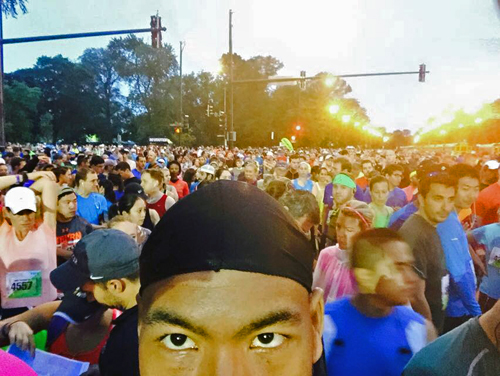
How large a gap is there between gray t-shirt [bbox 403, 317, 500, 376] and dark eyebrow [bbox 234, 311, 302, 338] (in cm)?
99

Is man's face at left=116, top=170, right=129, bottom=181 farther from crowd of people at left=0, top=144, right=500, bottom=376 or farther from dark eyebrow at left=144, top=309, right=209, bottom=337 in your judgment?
dark eyebrow at left=144, top=309, right=209, bottom=337

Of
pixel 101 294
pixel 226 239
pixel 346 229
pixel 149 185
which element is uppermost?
pixel 226 239

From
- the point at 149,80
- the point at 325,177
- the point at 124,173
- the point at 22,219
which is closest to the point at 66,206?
the point at 22,219

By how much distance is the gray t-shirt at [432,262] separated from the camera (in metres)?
3.53

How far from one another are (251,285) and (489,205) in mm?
6075

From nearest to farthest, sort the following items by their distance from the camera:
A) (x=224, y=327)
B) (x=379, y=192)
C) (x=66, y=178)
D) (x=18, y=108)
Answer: (x=224, y=327) < (x=379, y=192) < (x=66, y=178) < (x=18, y=108)

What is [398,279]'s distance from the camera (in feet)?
8.86

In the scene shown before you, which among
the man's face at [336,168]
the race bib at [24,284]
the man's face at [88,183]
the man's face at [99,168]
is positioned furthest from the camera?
the man's face at [99,168]

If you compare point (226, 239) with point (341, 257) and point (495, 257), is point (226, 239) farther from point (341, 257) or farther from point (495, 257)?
point (495, 257)

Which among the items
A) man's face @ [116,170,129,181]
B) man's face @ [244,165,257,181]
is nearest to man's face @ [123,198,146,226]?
man's face @ [244,165,257,181]

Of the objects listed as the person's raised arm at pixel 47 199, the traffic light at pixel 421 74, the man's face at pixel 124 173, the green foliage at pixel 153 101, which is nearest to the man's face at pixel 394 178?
the man's face at pixel 124 173

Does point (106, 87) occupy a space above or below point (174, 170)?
above

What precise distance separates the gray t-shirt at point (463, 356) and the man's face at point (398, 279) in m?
0.63

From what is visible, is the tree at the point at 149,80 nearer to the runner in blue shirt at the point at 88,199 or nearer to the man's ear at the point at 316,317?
the runner in blue shirt at the point at 88,199
